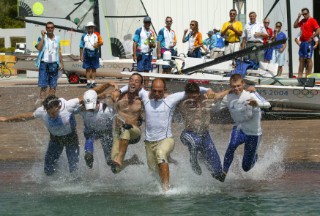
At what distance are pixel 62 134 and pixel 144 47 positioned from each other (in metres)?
10.2

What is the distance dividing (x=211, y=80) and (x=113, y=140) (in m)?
4.73

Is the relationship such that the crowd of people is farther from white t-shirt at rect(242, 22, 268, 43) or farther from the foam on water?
white t-shirt at rect(242, 22, 268, 43)

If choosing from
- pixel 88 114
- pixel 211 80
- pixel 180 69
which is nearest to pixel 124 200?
pixel 88 114

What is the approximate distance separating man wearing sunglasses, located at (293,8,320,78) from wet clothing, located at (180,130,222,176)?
949 cm

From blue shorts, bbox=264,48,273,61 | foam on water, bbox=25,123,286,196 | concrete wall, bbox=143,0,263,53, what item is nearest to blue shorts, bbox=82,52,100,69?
blue shorts, bbox=264,48,273,61

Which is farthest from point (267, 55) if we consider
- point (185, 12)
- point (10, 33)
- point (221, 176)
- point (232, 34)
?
point (10, 33)

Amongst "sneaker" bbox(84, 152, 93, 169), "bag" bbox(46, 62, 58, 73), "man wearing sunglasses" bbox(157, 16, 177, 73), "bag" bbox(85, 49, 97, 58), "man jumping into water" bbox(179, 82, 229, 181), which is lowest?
"sneaker" bbox(84, 152, 93, 169)

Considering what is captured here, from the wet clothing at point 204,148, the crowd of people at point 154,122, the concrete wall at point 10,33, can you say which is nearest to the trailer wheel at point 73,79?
the crowd of people at point 154,122

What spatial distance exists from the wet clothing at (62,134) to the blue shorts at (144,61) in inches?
390

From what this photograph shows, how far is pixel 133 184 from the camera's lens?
1121 cm

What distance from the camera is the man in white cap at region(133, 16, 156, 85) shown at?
21.1 meters

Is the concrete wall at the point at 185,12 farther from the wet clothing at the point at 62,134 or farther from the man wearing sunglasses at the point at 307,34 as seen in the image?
the wet clothing at the point at 62,134

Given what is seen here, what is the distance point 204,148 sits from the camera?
419 inches

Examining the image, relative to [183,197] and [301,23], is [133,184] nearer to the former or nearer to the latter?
[183,197]
